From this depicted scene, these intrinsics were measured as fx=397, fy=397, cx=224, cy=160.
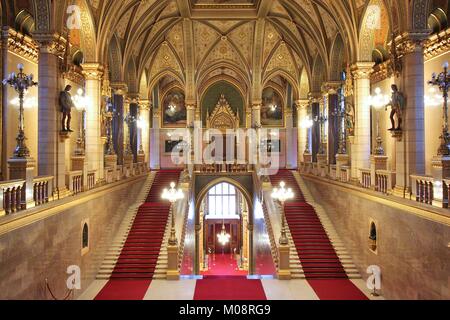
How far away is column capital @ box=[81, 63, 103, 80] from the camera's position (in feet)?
49.5

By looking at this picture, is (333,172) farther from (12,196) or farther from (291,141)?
(12,196)

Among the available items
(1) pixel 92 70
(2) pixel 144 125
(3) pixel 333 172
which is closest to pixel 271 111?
(2) pixel 144 125

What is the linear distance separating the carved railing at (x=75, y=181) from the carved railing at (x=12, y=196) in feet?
9.93

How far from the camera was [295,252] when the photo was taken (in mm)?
14703

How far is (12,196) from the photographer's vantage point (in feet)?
27.2

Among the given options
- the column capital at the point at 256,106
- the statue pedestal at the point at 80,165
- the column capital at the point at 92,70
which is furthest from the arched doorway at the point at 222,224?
the statue pedestal at the point at 80,165

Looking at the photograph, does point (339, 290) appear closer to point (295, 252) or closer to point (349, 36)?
point (295, 252)

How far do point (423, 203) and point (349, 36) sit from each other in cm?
817

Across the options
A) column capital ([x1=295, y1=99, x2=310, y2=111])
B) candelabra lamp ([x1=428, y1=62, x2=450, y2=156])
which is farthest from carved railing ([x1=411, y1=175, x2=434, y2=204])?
column capital ([x1=295, y1=99, x2=310, y2=111])

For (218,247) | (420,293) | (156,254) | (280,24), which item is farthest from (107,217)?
(218,247)

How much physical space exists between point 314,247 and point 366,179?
10.8 feet

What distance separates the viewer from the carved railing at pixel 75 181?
1191 centimetres

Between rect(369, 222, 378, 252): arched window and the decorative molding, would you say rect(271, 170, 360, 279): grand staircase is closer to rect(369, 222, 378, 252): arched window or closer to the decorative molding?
rect(369, 222, 378, 252): arched window

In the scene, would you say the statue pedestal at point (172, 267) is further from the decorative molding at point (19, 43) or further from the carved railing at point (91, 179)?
the decorative molding at point (19, 43)
